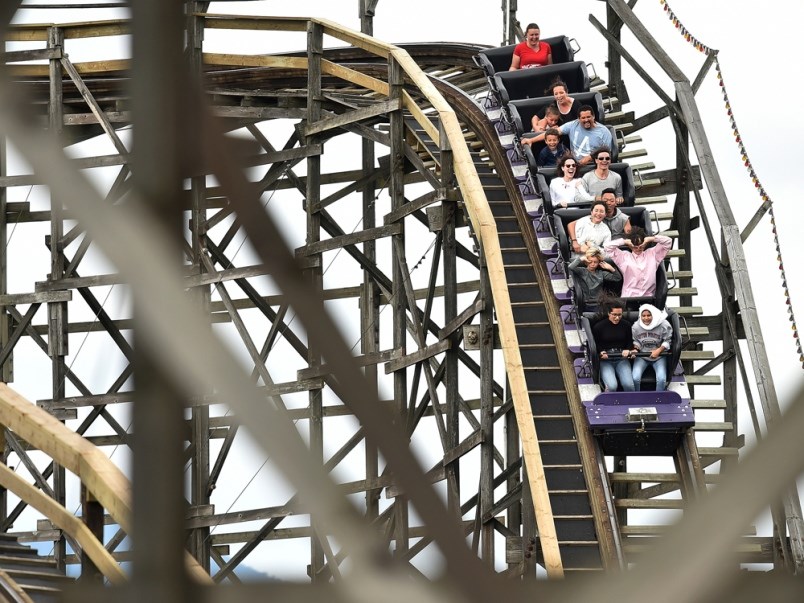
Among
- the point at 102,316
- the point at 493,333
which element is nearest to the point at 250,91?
the point at 102,316

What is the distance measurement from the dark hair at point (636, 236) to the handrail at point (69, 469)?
237 inches

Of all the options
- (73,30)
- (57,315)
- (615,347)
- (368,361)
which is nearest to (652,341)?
(615,347)

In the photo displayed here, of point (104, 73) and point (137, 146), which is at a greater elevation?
point (104, 73)

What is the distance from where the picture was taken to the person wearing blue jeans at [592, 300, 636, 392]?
9531mm

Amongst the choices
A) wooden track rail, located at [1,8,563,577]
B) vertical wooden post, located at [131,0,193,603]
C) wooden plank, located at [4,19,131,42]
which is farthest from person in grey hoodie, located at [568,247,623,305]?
vertical wooden post, located at [131,0,193,603]

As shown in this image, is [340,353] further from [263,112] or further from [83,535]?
[263,112]

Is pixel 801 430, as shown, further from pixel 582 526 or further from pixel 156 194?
pixel 582 526

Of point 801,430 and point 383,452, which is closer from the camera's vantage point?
point 801,430

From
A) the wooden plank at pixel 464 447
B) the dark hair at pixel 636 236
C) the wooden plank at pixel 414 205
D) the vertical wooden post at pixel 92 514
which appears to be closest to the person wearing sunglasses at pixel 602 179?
the dark hair at pixel 636 236

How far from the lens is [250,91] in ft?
45.4

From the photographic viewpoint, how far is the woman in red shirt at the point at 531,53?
48.2 ft

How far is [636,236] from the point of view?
10570mm

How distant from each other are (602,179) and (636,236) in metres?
1.29

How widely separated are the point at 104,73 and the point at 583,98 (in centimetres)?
492
